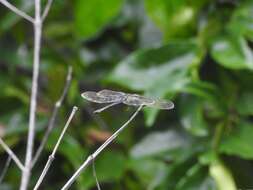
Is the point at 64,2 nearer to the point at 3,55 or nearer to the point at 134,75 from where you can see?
the point at 3,55

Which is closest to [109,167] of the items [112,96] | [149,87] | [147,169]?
[147,169]

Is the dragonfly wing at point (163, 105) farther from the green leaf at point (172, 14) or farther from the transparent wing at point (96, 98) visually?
the green leaf at point (172, 14)

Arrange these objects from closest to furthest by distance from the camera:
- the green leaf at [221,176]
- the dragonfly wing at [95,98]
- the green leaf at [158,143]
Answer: the dragonfly wing at [95,98]
the green leaf at [221,176]
the green leaf at [158,143]

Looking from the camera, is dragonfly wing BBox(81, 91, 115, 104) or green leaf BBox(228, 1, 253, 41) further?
green leaf BBox(228, 1, 253, 41)

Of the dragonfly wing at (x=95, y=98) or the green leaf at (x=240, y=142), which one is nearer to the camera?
the dragonfly wing at (x=95, y=98)

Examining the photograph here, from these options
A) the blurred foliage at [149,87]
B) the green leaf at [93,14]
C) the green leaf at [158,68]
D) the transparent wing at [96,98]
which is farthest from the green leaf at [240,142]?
the transparent wing at [96,98]

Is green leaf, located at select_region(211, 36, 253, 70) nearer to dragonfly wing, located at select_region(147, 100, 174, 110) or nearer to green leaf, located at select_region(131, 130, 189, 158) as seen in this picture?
green leaf, located at select_region(131, 130, 189, 158)

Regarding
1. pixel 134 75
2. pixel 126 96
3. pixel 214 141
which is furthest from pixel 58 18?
pixel 126 96

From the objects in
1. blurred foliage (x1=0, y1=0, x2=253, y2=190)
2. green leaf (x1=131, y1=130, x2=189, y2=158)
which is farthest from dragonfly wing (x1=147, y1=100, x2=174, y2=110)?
green leaf (x1=131, y1=130, x2=189, y2=158)

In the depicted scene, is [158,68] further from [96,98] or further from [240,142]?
[96,98]
